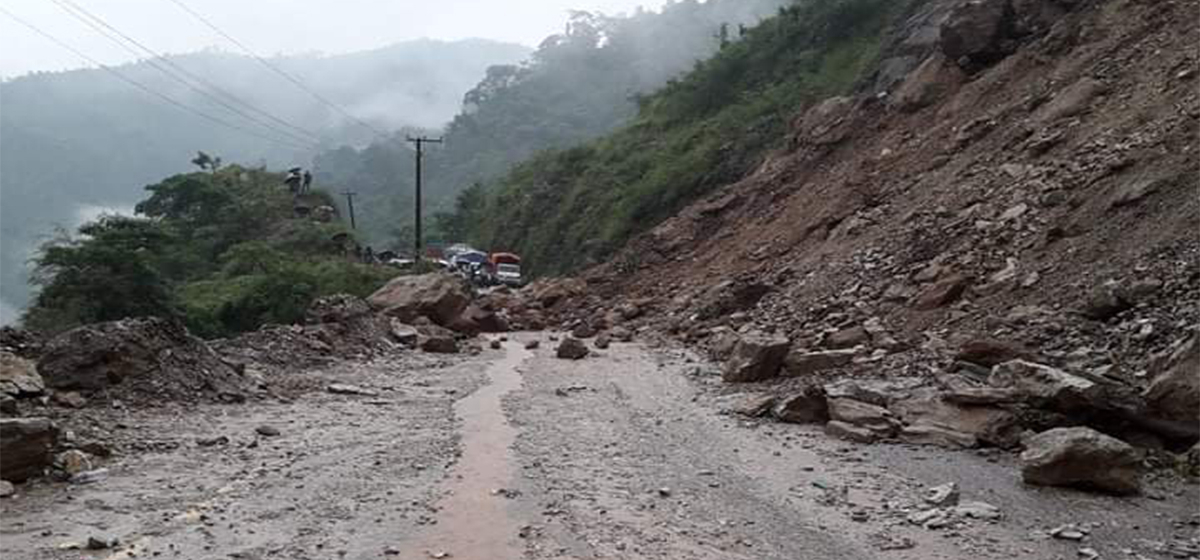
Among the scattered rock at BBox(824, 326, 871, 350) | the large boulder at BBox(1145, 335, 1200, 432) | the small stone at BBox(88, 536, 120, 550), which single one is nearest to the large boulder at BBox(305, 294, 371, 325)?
the scattered rock at BBox(824, 326, 871, 350)

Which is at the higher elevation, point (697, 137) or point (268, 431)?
point (697, 137)

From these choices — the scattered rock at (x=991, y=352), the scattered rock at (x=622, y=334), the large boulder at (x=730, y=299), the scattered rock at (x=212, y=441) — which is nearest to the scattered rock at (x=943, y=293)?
the scattered rock at (x=991, y=352)

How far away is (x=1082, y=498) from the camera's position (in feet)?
23.4

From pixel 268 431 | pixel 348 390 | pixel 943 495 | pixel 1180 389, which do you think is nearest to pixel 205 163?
pixel 348 390

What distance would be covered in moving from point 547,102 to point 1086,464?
348 feet

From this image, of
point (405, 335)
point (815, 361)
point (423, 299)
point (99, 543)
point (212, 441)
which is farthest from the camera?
point (423, 299)

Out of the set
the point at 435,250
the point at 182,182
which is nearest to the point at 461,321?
the point at 182,182

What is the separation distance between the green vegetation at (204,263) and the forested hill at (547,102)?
45862 mm

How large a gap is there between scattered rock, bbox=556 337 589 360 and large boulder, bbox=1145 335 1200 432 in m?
11.4

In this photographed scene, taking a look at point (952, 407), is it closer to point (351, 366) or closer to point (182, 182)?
point (351, 366)

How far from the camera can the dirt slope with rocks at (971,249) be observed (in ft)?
30.8

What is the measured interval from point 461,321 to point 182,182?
2721 centimetres

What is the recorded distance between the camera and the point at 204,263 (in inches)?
1529

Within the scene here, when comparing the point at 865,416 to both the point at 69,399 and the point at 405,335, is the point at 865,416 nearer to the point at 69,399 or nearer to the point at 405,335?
the point at 69,399
